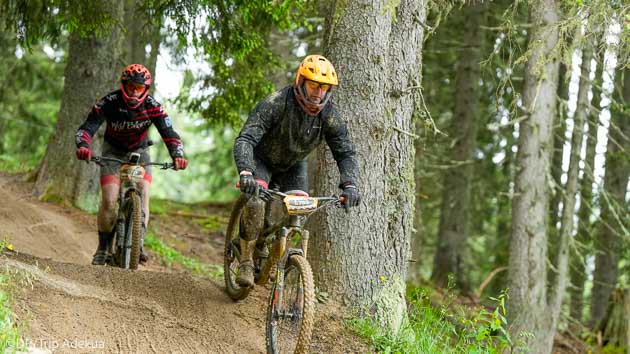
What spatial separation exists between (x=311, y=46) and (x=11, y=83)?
350 inches

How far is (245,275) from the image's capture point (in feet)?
23.6

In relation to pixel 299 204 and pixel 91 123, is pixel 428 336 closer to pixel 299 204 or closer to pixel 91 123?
pixel 299 204

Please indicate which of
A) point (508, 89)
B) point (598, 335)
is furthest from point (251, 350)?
point (508, 89)

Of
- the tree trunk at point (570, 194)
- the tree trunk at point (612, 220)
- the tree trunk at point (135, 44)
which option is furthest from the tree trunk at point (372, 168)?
the tree trunk at point (612, 220)

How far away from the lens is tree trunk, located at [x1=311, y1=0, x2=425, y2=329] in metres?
7.54

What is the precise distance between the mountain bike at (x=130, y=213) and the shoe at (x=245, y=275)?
2.03m

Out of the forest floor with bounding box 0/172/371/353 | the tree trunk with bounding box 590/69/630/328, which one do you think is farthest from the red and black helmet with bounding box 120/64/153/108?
the tree trunk with bounding box 590/69/630/328

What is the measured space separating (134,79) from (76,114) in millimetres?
5717

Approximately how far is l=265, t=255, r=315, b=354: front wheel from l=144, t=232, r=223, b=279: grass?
6.18 metres

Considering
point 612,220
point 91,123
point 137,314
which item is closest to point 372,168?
point 137,314

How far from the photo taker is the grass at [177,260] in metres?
12.9

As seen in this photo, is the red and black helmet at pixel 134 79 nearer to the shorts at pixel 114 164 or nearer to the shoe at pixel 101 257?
the shorts at pixel 114 164

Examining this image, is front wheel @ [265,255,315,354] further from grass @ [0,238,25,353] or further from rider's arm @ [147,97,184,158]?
rider's arm @ [147,97,184,158]

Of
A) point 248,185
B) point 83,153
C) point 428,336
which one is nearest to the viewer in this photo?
point 248,185
